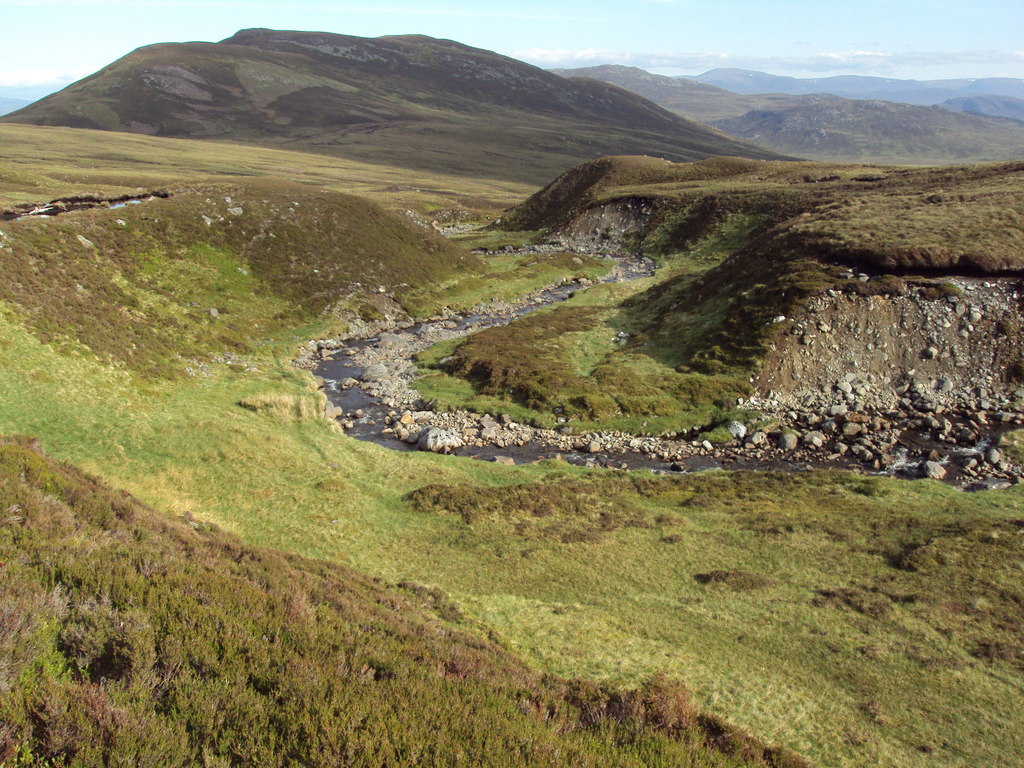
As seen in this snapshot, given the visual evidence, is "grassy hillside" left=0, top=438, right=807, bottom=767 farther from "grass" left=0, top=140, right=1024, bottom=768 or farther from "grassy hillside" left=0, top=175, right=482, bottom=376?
"grassy hillside" left=0, top=175, right=482, bottom=376

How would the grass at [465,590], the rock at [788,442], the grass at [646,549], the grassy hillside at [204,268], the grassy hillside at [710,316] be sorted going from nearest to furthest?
1. the grass at [465,590]
2. the grass at [646,549]
3. the rock at [788,442]
4. the grassy hillside at [204,268]
5. the grassy hillside at [710,316]

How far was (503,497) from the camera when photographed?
3077cm

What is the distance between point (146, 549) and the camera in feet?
50.4

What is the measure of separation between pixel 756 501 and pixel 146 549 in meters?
26.9

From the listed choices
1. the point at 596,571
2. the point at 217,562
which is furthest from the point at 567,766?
the point at 596,571

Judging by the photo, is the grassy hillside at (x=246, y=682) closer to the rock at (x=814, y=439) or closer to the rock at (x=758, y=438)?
the rock at (x=758, y=438)

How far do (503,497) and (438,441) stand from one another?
995cm

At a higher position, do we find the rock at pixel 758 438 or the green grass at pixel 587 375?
the green grass at pixel 587 375

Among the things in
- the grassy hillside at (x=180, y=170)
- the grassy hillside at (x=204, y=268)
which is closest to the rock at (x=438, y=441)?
the grassy hillside at (x=204, y=268)

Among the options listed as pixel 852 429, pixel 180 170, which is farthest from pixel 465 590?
pixel 180 170

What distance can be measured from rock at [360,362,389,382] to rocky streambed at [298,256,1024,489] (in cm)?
264

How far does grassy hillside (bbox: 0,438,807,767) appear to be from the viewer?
358 inches

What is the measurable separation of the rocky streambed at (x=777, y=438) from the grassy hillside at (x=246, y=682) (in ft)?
76.7

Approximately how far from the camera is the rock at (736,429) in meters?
40.5
